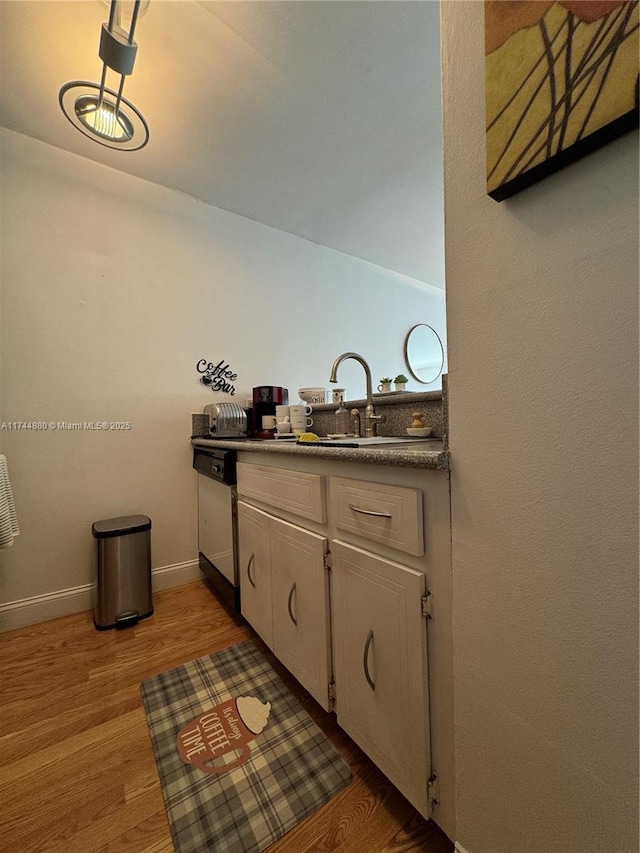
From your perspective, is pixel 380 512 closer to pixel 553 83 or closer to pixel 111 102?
pixel 553 83

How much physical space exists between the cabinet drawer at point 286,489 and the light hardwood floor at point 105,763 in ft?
2.22

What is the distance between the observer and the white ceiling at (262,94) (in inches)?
46.8

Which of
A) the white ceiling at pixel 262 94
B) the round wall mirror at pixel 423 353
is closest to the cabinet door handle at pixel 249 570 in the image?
the white ceiling at pixel 262 94

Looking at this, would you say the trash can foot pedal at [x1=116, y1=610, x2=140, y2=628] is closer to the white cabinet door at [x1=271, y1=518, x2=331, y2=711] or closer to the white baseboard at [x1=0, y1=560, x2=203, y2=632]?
the white baseboard at [x1=0, y1=560, x2=203, y2=632]

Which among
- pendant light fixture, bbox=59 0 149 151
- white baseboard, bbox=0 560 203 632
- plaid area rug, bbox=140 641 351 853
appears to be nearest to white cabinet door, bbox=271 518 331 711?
plaid area rug, bbox=140 641 351 853

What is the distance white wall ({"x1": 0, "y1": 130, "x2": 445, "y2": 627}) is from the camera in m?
1.62

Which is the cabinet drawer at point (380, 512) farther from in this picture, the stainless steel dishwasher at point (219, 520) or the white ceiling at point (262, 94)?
the white ceiling at point (262, 94)

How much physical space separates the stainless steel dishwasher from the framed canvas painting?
4.38 ft

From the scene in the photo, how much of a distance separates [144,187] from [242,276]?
2.38 ft

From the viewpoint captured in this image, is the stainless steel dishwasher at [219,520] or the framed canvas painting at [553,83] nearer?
the framed canvas painting at [553,83]

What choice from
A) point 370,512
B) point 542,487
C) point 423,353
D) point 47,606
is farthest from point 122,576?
point 423,353

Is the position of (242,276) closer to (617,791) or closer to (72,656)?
(72,656)

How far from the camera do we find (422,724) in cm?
67

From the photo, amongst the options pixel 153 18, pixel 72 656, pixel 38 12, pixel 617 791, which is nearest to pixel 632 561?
pixel 617 791
